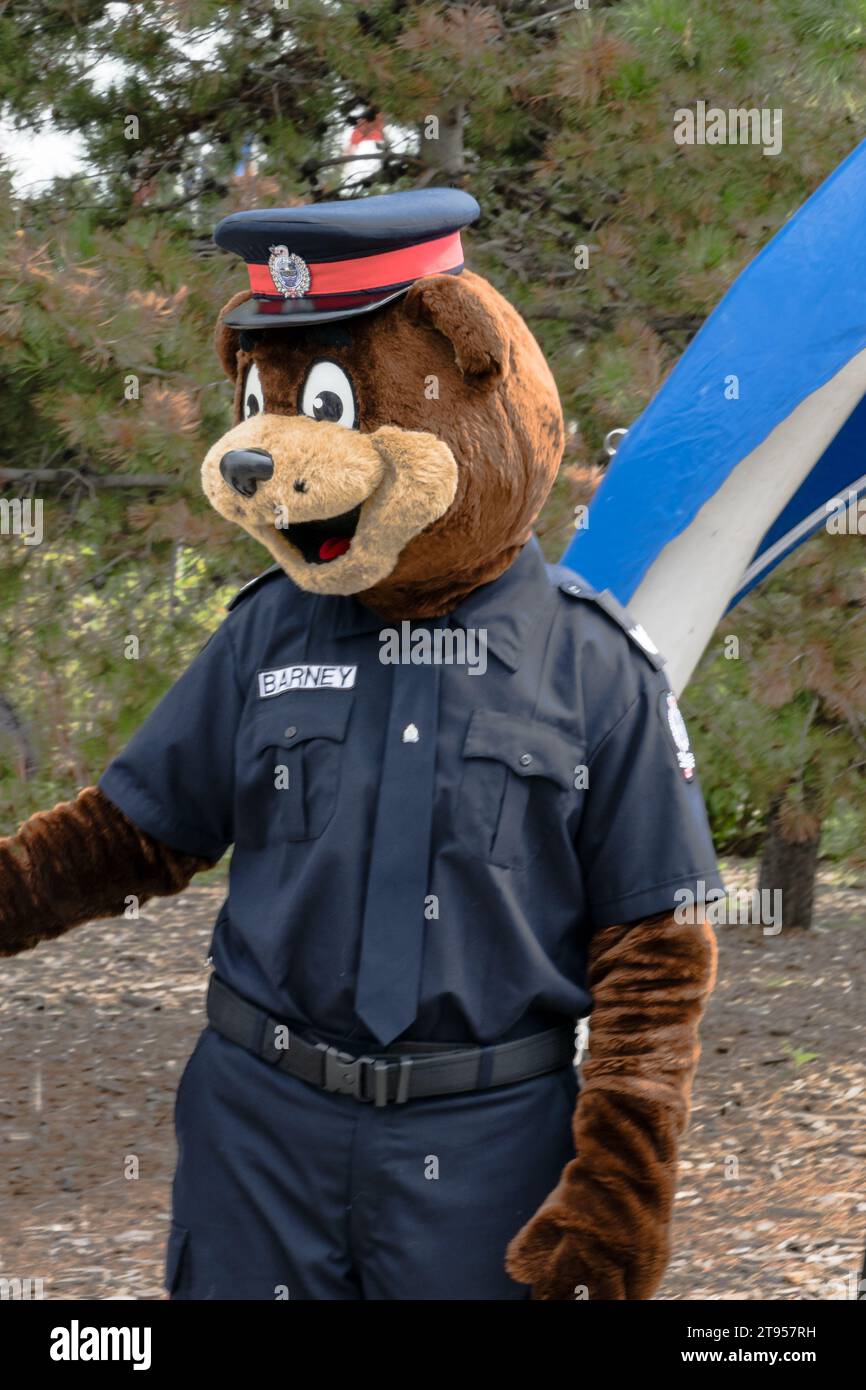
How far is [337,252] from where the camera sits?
Result: 1991 millimetres

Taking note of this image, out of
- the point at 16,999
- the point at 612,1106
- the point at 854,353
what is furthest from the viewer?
the point at 16,999

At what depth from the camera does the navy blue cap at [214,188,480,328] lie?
6.49ft

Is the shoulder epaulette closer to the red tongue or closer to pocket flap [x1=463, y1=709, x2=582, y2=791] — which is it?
pocket flap [x1=463, y1=709, x2=582, y2=791]

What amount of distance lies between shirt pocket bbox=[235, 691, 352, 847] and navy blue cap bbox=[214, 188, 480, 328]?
1.56 ft

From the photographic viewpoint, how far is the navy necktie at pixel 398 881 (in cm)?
192

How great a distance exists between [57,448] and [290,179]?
973 millimetres

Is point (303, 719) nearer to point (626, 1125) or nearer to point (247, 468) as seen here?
point (247, 468)

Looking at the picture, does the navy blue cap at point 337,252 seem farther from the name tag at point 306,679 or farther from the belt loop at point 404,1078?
the belt loop at point 404,1078

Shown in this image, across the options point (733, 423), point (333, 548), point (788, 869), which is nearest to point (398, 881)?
point (333, 548)

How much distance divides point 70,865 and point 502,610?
694 mm

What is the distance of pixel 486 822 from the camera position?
1971 millimetres

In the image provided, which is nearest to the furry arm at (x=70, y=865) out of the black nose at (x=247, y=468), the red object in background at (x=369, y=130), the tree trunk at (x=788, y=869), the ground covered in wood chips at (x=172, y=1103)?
the black nose at (x=247, y=468)

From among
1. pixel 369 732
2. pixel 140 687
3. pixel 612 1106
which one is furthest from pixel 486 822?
pixel 140 687
